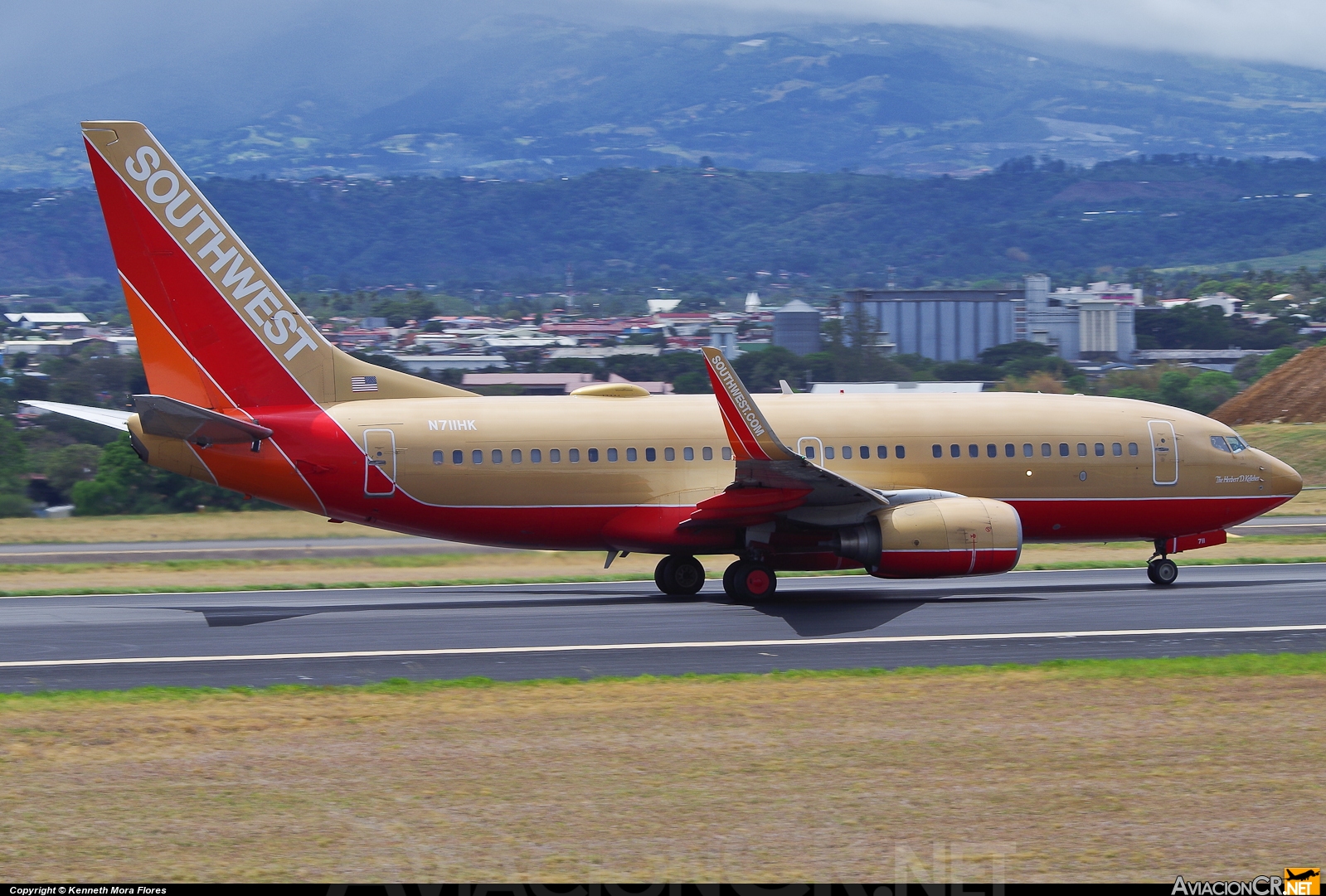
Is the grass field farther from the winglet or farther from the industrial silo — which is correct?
the industrial silo

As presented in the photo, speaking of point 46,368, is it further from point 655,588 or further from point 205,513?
point 655,588

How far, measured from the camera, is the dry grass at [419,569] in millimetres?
30656

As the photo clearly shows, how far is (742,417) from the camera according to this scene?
914 inches

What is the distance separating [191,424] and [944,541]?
13.0 meters

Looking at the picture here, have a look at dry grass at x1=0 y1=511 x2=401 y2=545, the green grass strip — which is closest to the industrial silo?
dry grass at x1=0 y1=511 x2=401 y2=545

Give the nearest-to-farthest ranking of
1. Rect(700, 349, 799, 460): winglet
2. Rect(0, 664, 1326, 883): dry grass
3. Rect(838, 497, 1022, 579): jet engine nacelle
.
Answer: Rect(0, 664, 1326, 883): dry grass, Rect(700, 349, 799, 460): winglet, Rect(838, 497, 1022, 579): jet engine nacelle

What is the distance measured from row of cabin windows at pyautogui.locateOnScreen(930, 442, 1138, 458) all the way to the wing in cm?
266

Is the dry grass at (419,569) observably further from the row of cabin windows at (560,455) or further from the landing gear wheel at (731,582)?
the landing gear wheel at (731,582)

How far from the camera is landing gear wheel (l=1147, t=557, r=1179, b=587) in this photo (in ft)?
89.8

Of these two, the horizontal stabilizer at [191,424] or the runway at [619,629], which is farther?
the horizontal stabilizer at [191,424]

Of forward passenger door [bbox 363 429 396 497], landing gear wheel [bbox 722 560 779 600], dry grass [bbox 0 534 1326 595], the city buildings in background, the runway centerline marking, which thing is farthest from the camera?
the city buildings in background

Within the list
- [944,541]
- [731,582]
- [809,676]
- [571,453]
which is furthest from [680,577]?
[809,676]

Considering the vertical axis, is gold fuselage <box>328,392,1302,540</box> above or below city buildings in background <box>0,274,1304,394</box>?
below

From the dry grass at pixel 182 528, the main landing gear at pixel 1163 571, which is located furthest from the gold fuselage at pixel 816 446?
the dry grass at pixel 182 528
